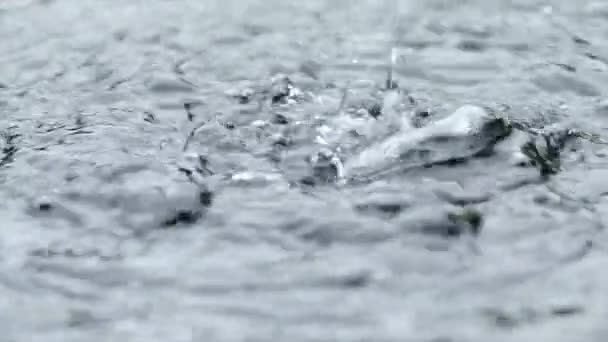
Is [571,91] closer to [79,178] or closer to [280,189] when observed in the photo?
[280,189]

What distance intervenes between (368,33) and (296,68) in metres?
0.80

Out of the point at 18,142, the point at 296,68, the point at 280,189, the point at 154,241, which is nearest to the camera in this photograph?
the point at 154,241

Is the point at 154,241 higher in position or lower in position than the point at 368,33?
lower

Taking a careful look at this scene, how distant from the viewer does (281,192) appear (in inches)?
160

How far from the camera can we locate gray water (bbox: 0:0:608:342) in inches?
128

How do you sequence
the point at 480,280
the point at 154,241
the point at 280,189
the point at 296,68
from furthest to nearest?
the point at 296,68 → the point at 280,189 → the point at 154,241 → the point at 480,280

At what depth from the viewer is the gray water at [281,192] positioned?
3242mm

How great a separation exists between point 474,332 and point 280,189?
1.44m

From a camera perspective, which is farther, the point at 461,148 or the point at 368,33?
the point at 368,33

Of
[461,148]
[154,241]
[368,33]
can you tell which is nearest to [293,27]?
[368,33]

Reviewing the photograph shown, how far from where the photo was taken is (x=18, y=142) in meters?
4.58

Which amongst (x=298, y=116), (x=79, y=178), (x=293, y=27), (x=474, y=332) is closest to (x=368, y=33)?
(x=293, y=27)

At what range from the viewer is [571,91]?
504 cm

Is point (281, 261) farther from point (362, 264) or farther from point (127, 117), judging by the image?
point (127, 117)
